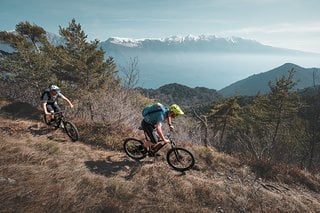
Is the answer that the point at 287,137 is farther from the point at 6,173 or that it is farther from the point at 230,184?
the point at 6,173

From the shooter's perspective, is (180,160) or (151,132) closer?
→ (151,132)

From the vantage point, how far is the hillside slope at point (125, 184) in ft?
21.9

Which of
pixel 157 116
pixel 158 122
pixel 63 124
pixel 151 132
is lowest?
pixel 63 124

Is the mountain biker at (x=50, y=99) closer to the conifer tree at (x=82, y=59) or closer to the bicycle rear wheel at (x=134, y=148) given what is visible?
the bicycle rear wheel at (x=134, y=148)

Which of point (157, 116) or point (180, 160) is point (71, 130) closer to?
point (157, 116)

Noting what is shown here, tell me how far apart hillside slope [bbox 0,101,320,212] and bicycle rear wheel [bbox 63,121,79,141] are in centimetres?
44

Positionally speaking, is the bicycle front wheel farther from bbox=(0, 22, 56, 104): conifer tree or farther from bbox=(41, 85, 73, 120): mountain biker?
bbox=(0, 22, 56, 104): conifer tree

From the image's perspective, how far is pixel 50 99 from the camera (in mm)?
10875

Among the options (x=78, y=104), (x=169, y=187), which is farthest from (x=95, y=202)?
(x=78, y=104)

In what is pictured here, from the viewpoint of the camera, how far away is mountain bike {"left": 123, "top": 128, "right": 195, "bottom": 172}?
827cm

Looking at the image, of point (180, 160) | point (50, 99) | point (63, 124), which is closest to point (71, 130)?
point (63, 124)

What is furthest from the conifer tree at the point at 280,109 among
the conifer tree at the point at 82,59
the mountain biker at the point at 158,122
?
the mountain biker at the point at 158,122

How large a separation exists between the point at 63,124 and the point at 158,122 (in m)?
4.92

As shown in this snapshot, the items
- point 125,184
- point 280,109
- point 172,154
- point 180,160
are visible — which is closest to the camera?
point 125,184
